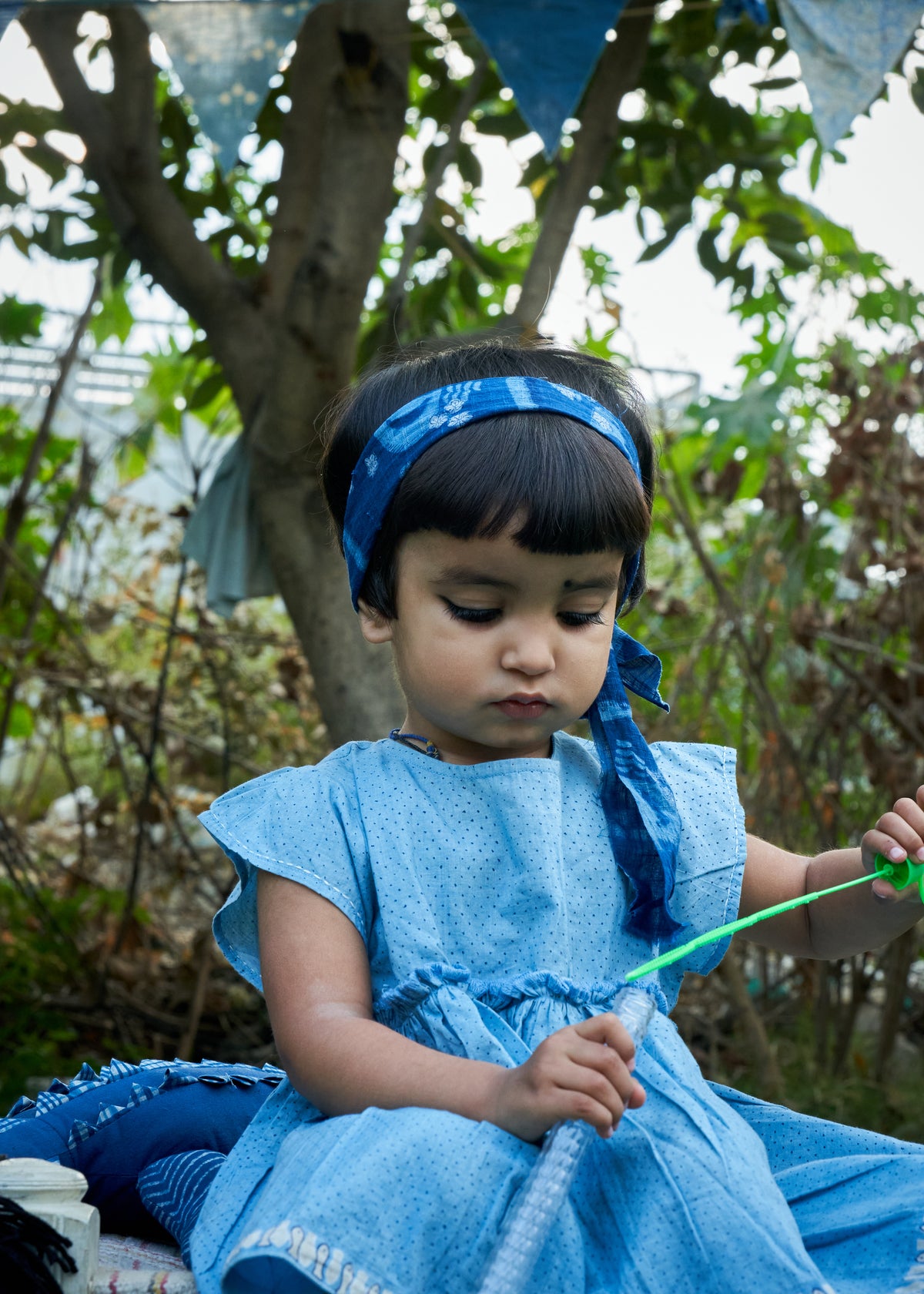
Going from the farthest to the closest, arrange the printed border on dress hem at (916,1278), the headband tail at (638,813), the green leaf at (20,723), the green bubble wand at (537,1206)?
the green leaf at (20,723)
the headband tail at (638,813)
the printed border on dress hem at (916,1278)
the green bubble wand at (537,1206)

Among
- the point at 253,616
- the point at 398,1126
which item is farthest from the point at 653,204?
the point at 398,1126

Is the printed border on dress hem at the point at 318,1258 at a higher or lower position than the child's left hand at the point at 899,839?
lower

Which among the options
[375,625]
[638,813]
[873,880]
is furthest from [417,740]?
[873,880]

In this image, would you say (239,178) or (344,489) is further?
(239,178)

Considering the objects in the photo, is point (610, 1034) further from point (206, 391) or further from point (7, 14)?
point (206, 391)

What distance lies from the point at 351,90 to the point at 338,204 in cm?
25

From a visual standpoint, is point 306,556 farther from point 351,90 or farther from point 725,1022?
point 725,1022

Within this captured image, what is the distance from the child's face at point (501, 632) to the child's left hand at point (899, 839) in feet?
1.00

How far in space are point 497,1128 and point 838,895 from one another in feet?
1.69

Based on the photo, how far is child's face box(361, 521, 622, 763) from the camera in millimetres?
1229

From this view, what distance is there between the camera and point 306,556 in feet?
9.16

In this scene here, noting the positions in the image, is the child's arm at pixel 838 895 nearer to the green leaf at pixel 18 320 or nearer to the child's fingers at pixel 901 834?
the child's fingers at pixel 901 834

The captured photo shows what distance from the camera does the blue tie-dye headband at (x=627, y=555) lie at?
1.28 meters

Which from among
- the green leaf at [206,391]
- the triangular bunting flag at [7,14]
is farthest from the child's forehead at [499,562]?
the green leaf at [206,391]
